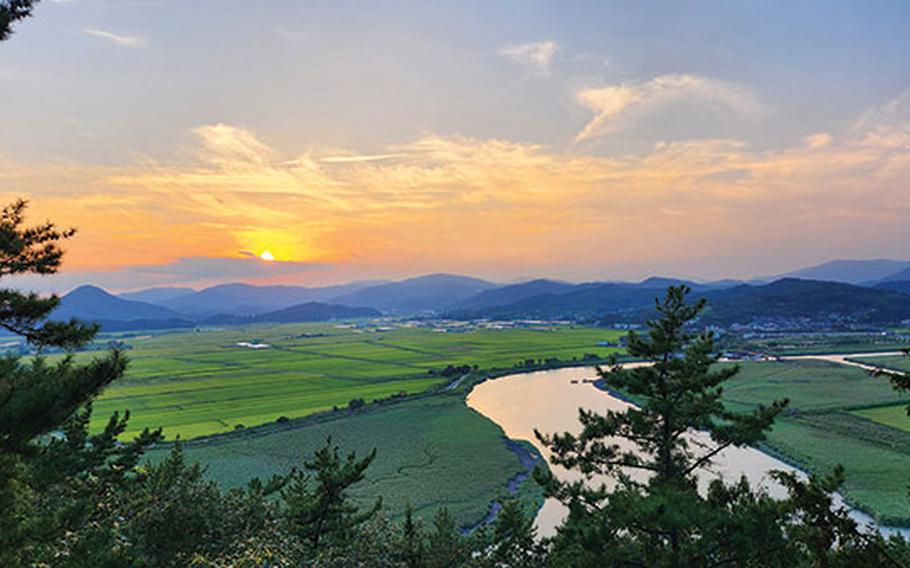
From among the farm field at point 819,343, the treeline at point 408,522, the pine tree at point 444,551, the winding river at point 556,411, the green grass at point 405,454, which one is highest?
the treeline at point 408,522

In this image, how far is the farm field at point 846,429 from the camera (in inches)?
1145

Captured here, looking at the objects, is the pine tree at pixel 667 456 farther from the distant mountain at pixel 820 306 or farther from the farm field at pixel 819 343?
the distant mountain at pixel 820 306

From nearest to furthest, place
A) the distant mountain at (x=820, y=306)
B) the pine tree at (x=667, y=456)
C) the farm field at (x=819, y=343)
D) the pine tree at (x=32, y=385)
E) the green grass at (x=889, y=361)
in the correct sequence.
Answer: the pine tree at (x=32, y=385), the pine tree at (x=667, y=456), the green grass at (x=889, y=361), the farm field at (x=819, y=343), the distant mountain at (x=820, y=306)

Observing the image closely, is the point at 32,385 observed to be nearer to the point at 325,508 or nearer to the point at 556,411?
the point at 325,508

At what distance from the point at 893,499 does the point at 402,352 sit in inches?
3950

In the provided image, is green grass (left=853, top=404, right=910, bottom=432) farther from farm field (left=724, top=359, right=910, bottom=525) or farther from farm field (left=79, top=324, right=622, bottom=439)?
farm field (left=79, top=324, right=622, bottom=439)

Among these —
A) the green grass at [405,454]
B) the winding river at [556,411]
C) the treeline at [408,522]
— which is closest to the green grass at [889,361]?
the winding river at [556,411]

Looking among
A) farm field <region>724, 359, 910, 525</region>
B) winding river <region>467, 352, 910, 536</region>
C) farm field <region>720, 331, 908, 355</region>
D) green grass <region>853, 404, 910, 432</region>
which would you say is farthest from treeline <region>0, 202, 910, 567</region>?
farm field <region>720, 331, 908, 355</region>

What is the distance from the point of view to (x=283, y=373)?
9031 centimetres

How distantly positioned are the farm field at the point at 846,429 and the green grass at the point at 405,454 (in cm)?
1983

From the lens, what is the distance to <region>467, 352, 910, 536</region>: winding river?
30.2m

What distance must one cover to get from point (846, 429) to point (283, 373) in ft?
270

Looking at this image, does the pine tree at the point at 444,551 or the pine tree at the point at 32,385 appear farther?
the pine tree at the point at 444,551

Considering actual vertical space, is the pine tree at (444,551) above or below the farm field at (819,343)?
above
